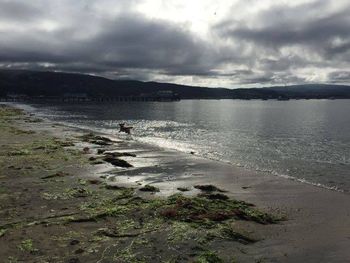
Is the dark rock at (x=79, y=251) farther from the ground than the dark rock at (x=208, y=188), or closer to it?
farther from the ground

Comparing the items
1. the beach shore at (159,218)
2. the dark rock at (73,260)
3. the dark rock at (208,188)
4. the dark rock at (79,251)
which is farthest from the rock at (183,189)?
the dark rock at (73,260)

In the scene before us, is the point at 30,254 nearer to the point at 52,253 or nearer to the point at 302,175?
the point at 52,253

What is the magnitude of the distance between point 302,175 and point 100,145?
2364cm

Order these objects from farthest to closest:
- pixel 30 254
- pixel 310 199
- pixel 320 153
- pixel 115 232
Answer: pixel 320 153 < pixel 310 199 < pixel 115 232 < pixel 30 254

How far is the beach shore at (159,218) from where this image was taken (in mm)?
13195

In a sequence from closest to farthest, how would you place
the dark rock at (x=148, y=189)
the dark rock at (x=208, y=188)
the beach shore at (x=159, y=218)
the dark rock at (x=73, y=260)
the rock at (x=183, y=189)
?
the dark rock at (x=73, y=260) < the beach shore at (x=159, y=218) < the dark rock at (x=148, y=189) < the rock at (x=183, y=189) < the dark rock at (x=208, y=188)

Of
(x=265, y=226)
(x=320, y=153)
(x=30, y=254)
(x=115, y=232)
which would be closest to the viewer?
(x=30, y=254)

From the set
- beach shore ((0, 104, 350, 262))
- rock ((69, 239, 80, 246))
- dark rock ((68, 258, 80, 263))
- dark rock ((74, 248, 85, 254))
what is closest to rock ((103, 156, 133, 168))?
beach shore ((0, 104, 350, 262))

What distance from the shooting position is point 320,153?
43438 millimetres

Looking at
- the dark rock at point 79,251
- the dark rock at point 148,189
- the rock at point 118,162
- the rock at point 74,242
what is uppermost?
the dark rock at point 79,251

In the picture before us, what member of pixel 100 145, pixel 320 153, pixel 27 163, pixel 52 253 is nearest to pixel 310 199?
pixel 52 253

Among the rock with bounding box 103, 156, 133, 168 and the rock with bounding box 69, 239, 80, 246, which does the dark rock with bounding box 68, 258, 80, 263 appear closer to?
the rock with bounding box 69, 239, 80, 246

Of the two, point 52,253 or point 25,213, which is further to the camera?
point 25,213

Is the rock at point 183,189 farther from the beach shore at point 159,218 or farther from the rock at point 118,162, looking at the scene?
the rock at point 118,162
